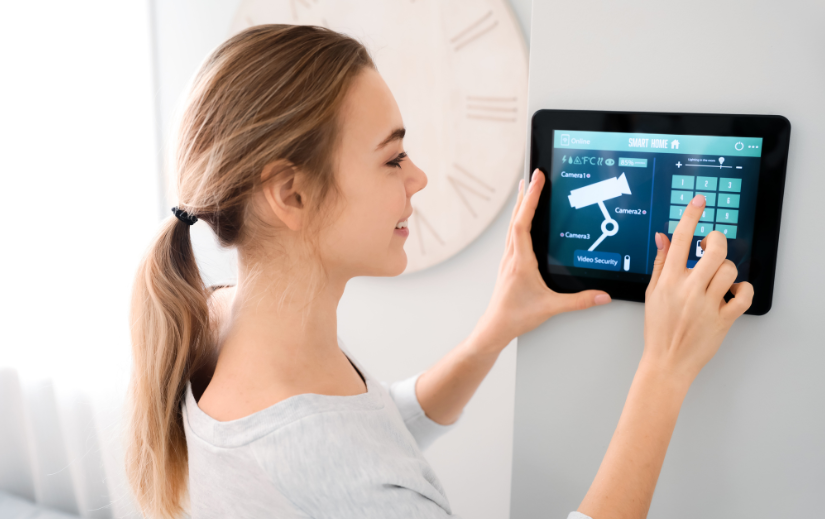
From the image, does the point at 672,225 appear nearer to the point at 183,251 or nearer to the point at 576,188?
the point at 576,188

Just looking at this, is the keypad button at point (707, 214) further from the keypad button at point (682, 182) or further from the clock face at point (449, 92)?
the clock face at point (449, 92)

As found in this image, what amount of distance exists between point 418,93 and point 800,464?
98 cm

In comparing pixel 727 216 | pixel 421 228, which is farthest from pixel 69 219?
pixel 727 216

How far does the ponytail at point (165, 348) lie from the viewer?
74cm

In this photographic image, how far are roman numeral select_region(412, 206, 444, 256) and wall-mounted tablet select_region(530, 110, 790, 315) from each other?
0.69 metres

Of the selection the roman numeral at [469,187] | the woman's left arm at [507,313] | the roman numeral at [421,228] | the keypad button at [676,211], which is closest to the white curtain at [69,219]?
the roman numeral at [421,228]

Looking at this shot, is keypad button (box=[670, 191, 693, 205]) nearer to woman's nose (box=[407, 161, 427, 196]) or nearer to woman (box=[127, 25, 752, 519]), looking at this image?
woman (box=[127, 25, 752, 519])

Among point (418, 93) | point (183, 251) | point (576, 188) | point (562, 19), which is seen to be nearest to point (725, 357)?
point (576, 188)

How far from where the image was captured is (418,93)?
128 centimetres

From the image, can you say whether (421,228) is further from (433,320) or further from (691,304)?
(691,304)

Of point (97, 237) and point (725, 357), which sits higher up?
point (725, 357)

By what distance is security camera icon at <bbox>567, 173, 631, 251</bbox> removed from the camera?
58cm

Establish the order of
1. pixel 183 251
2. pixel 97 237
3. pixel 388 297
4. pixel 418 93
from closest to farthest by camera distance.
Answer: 1. pixel 183 251
2. pixel 418 93
3. pixel 388 297
4. pixel 97 237

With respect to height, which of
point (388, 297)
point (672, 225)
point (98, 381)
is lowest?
point (98, 381)
